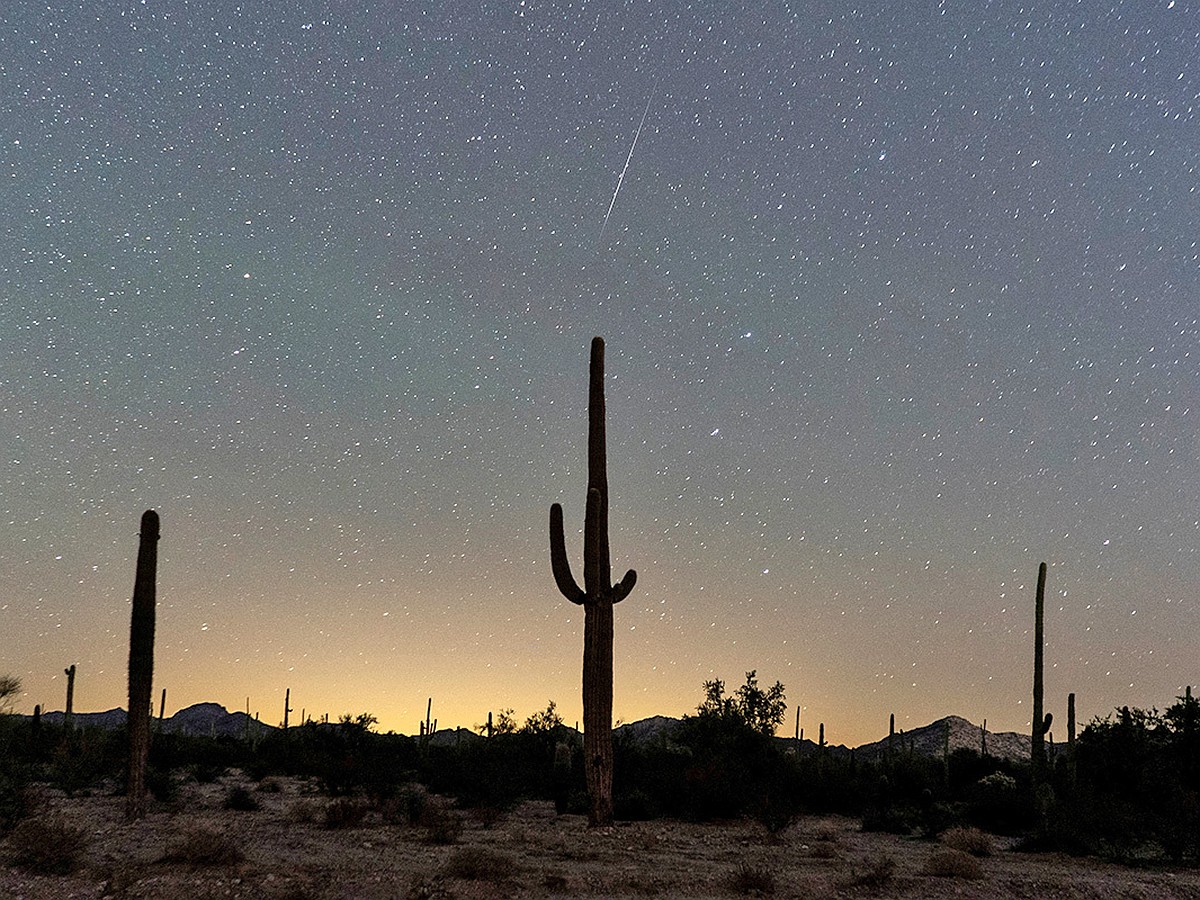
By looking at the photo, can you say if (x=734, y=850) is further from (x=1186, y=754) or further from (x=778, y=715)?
(x=778, y=715)

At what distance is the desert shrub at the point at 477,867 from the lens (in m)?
14.7

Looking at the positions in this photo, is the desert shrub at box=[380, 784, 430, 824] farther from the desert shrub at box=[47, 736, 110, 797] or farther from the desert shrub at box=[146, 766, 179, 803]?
the desert shrub at box=[47, 736, 110, 797]

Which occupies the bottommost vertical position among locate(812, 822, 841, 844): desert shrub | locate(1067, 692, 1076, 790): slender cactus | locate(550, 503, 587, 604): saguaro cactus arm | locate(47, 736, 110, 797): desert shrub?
locate(812, 822, 841, 844): desert shrub

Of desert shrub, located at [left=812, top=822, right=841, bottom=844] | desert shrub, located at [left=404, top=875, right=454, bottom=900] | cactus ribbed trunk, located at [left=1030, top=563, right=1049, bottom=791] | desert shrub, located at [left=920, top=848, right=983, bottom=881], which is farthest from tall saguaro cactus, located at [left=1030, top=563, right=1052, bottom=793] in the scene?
desert shrub, located at [left=404, top=875, right=454, bottom=900]

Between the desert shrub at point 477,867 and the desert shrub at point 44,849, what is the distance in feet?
15.7

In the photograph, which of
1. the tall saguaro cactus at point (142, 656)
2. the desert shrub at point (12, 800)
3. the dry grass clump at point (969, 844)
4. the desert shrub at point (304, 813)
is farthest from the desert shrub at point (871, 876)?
the tall saguaro cactus at point (142, 656)

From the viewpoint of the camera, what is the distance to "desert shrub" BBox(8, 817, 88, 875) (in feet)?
46.3

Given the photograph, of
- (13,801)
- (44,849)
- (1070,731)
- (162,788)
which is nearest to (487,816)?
(162,788)

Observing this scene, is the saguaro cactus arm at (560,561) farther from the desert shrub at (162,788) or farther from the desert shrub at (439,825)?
the desert shrub at (162,788)

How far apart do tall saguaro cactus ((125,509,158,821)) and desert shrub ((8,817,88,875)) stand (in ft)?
24.1

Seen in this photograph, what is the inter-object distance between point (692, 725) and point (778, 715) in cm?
741

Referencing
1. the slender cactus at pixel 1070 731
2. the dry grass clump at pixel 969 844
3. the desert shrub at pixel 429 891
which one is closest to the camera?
the desert shrub at pixel 429 891

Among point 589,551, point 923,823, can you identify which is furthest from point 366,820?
point 923,823

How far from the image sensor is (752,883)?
1496 centimetres
